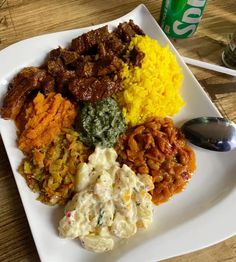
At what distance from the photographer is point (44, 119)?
4.13ft

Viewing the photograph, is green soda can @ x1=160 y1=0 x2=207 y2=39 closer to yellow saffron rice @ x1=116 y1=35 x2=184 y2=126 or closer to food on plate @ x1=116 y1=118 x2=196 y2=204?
yellow saffron rice @ x1=116 y1=35 x2=184 y2=126

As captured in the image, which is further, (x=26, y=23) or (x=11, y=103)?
(x=26, y=23)

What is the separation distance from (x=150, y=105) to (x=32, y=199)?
21.9 inches

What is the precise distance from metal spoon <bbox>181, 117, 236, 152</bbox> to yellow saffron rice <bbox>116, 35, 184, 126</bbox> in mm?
107

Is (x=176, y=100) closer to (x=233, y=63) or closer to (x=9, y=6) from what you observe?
(x=233, y=63)

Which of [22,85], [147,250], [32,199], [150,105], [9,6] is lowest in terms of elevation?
[147,250]

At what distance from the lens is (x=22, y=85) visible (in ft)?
4.35

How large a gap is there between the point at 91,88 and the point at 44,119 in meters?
0.21

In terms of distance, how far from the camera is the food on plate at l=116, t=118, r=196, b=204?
4.07 feet

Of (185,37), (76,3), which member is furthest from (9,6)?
(185,37)

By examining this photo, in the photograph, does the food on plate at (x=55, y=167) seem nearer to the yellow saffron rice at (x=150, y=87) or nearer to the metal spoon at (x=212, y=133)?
the yellow saffron rice at (x=150, y=87)

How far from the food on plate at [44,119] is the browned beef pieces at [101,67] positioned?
134 millimetres

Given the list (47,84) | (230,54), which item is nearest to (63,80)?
(47,84)

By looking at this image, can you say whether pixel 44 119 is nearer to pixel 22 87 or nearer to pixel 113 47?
pixel 22 87
